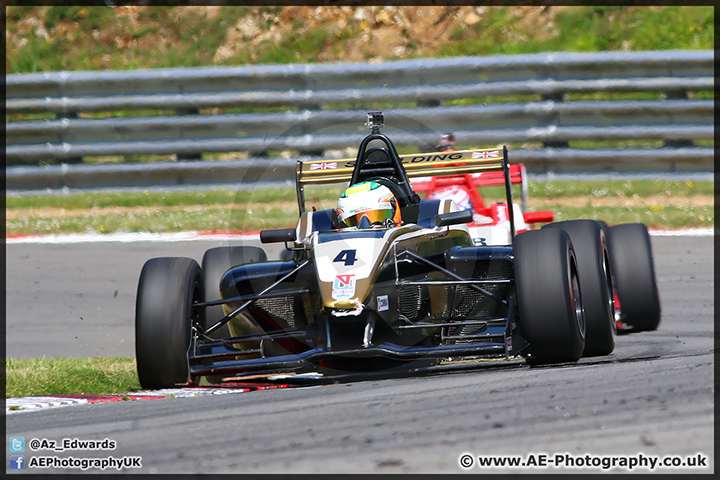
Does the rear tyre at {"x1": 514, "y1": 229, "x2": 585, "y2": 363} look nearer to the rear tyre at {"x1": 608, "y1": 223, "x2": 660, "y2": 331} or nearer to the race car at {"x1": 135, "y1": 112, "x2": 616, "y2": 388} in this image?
the race car at {"x1": 135, "y1": 112, "x2": 616, "y2": 388}

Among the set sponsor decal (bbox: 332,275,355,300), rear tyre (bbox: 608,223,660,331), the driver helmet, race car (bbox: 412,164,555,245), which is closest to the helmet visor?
the driver helmet

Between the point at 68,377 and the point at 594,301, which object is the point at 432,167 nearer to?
the point at 594,301

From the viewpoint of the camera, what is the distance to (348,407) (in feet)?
14.0

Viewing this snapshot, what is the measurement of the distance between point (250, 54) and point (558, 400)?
36.4ft

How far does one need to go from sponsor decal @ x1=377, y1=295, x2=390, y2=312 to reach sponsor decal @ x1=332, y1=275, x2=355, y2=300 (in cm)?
20

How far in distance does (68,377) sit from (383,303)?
2.25 meters

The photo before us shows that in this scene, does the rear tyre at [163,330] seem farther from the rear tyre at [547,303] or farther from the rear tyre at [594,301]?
the rear tyre at [594,301]

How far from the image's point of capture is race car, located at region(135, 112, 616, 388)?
503cm

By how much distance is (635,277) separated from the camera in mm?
6613

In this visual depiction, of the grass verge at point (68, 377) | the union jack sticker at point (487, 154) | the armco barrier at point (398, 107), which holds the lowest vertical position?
the grass verge at point (68, 377)

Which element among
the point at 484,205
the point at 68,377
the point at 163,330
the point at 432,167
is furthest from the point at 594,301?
the point at 68,377

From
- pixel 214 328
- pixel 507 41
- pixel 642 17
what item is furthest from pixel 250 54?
pixel 214 328

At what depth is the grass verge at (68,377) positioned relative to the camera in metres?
5.81

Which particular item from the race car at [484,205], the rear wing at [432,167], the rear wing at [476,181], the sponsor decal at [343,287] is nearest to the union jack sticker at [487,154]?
the rear wing at [432,167]
